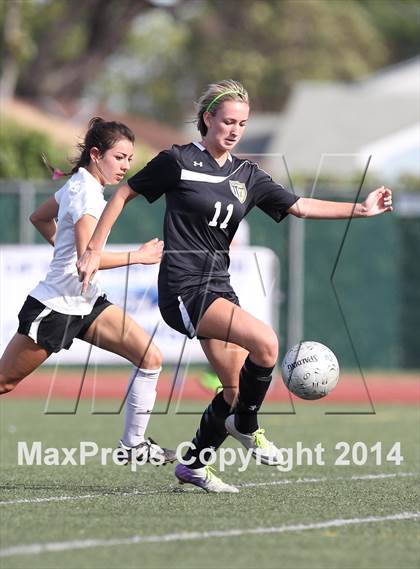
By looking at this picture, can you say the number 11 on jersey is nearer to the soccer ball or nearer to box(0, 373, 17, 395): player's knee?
the soccer ball

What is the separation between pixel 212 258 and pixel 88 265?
2.40 ft

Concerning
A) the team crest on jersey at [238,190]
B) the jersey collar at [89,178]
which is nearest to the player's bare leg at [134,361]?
the jersey collar at [89,178]

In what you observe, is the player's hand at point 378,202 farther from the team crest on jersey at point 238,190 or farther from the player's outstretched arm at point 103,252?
the player's outstretched arm at point 103,252

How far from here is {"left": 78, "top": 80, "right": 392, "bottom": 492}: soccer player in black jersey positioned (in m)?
7.29

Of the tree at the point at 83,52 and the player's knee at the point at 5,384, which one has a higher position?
the tree at the point at 83,52

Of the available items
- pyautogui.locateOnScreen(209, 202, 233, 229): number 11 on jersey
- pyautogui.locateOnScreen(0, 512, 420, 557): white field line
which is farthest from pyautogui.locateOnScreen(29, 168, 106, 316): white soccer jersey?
pyautogui.locateOnScreen(0, 512, 420, 557): white field line

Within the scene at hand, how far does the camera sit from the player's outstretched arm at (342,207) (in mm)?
7723

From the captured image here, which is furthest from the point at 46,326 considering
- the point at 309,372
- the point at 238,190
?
the point at 309,372

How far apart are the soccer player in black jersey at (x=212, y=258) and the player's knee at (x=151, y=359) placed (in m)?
0.41

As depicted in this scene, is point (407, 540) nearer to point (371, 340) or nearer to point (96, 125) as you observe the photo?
point (96, 125)

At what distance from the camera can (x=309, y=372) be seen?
305 inches

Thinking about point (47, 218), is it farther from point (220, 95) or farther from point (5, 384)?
point (220, 95)

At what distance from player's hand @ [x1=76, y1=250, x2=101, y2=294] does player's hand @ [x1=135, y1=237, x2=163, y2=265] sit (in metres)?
0.23

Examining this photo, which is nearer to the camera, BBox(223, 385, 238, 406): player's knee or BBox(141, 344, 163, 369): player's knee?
BBox(223, 385, 238, 406): player's knee
